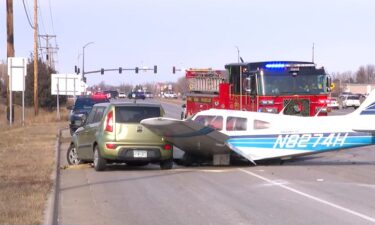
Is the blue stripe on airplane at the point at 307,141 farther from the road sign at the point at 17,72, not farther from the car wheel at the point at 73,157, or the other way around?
the road sign at the point at 17,72

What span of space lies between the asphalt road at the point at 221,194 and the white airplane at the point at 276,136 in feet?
1.52

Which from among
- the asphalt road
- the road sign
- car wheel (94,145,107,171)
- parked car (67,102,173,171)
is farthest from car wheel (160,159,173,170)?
the road sign

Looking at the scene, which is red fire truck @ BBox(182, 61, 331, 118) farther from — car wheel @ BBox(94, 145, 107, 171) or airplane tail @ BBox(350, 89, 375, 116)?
car wheel @ BBox(94, 145, 107, 171)

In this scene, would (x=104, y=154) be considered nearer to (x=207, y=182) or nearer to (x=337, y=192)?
(x=207, y=182)

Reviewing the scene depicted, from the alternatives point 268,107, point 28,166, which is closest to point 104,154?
point 28,166

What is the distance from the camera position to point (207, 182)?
1371cm

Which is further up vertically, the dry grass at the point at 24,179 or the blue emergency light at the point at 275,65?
the blue emergency light at the point at 275,65

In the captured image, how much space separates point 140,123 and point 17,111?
4699 cm

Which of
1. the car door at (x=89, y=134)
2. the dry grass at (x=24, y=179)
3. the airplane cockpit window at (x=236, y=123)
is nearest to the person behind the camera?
the dry grass at (x=24, y=179)

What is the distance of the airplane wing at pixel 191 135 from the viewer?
1516 centimetres

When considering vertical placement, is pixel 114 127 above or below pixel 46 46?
below

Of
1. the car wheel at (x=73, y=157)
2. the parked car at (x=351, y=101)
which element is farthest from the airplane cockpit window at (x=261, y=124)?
the parked car at (x=351, y=101)

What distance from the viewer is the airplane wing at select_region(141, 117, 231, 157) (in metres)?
15.2

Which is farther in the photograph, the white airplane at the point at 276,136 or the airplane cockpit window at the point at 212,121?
the airplane cockpit window at the point at 212,121
